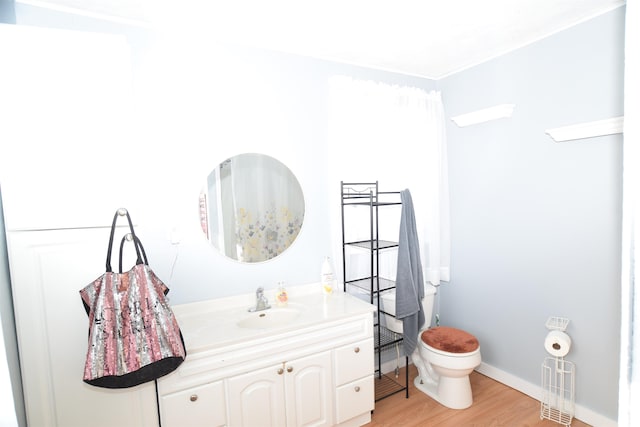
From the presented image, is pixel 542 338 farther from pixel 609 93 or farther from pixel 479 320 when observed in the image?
pixel 609 93

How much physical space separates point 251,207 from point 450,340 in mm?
1698

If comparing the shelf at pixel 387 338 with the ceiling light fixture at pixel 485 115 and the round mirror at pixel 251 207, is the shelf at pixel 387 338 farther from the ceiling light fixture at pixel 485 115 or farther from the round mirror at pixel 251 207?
the ceiling light fixture at pixel 485 115

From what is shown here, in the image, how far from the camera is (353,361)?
2.04 metres

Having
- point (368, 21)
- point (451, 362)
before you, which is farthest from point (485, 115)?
point (451, 362)

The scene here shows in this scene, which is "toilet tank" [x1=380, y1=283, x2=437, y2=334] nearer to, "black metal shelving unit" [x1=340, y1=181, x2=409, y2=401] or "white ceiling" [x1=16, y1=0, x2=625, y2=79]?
"black metal shelving unit" [x1=340, y1=181, x2=409, y2=401]

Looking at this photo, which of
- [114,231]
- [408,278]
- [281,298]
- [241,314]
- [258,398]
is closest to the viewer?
[114,231]

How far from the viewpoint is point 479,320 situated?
2.71m

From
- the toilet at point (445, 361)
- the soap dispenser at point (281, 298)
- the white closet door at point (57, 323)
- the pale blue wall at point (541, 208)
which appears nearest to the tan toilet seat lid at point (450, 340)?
the toilet at point (445, 361)

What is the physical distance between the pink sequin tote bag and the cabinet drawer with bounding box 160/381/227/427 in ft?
0.74

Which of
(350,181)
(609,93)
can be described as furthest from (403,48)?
(609,93)

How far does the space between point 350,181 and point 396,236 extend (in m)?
0.62

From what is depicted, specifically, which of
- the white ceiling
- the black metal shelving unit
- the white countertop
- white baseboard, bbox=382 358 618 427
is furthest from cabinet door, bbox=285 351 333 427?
the white ceiling

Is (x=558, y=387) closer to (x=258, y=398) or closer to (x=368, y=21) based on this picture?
(x=258, y=398)

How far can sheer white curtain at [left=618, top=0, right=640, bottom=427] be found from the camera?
1297 millimetres
